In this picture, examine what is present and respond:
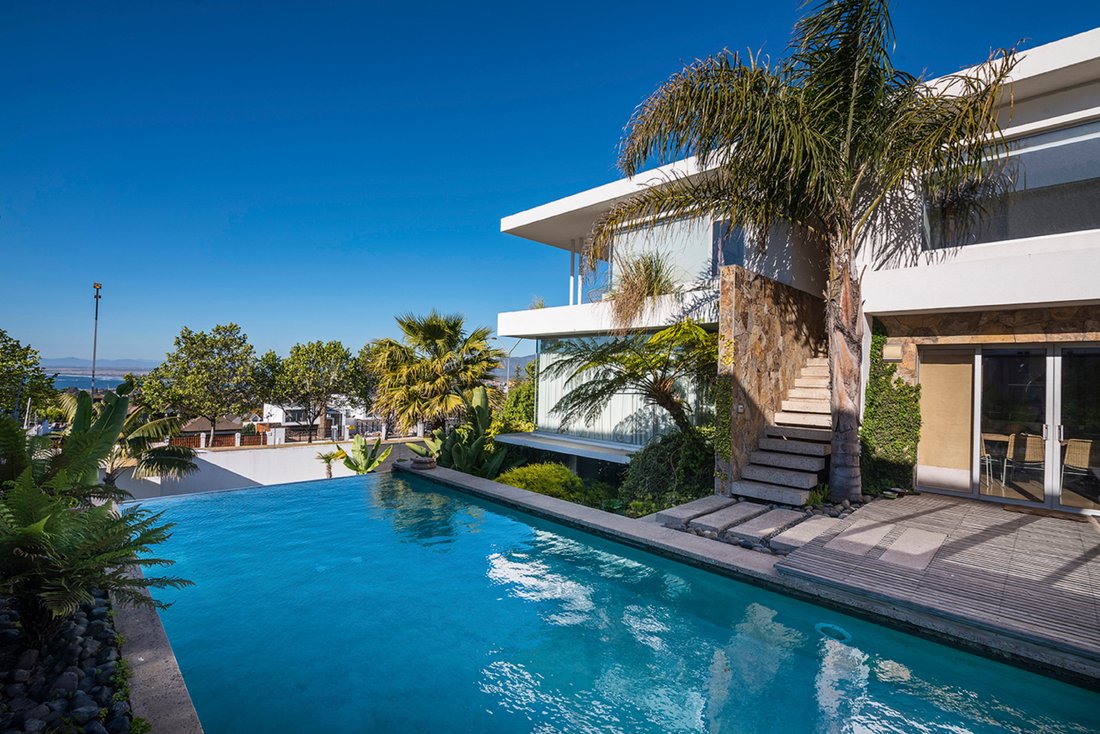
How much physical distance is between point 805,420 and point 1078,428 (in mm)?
3756

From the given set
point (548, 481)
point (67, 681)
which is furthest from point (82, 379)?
point (67, 681)

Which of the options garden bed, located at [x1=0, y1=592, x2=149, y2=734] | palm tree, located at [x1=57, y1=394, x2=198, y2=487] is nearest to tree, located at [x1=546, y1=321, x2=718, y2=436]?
garden bed, located at [x1=0, y1=592, x2=149, y2=734]

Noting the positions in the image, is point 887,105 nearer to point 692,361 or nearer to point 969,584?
point 692,361

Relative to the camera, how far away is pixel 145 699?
3297 millimetres

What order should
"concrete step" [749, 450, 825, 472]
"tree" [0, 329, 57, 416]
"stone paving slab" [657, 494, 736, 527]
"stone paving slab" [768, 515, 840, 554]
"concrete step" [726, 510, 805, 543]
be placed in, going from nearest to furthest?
"stone paving slab" [768, 515, 840, 554]
"concrete step" [726, 510, 805, 543]
"stone paving slab" [657, 494, 736, 527]
"concrete step" [749, 450, 825, 472]
"tree" [0, 329, 57, 416]

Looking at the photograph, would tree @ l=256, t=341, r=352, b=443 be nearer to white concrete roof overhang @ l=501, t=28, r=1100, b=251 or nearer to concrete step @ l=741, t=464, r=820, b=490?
white concrete roof overhang @ l=501, t=28, r=1100, b=251

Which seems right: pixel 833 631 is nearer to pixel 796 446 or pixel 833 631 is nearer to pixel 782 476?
pixel 782 476

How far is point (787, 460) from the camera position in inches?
345

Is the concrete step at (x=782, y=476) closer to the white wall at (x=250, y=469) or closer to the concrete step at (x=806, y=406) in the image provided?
the concrete step at (x=806, y=406)

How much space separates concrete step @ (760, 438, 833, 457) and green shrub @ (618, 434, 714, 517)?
3.24 ft

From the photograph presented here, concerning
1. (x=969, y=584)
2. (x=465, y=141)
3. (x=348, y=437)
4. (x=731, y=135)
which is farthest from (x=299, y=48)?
(x=348, y=437)

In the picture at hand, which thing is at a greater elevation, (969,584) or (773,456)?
(773,456)

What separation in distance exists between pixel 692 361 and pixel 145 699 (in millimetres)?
8403

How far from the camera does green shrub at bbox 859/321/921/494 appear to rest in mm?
9070
